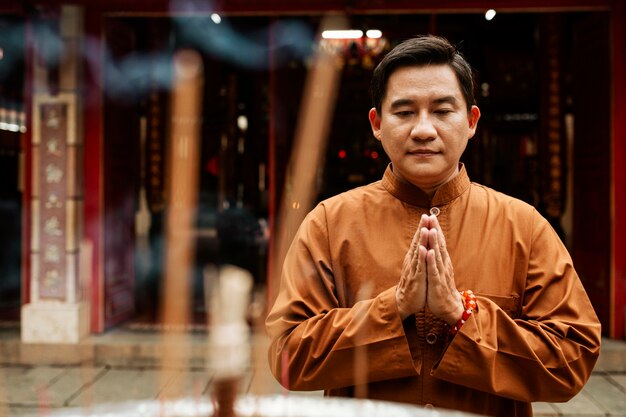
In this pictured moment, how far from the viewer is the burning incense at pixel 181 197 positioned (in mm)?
7141

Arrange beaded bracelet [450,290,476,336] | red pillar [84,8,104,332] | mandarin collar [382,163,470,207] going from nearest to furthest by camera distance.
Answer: beaded bracelet [450,290,476,336]
mandarin collar [382,163,470,207]
red pillar [84,8,104,332]

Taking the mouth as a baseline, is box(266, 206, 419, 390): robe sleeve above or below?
below

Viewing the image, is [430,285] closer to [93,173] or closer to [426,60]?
[426,60]

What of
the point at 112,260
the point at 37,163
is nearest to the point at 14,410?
the point at 112,260

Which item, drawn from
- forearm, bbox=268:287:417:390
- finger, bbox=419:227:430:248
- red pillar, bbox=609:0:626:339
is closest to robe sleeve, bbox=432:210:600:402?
forearm, bbox=268:287:417:390

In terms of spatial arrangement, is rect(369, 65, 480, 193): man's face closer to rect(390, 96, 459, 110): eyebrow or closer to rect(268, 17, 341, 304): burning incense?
rect(390, 96, 459, 110): eyebrow

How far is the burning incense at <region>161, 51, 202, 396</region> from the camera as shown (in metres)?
7.14

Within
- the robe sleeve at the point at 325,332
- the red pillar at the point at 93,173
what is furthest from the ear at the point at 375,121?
the red pillar at the point at 93,173

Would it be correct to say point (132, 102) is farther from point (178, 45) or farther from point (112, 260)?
point (112, 260)

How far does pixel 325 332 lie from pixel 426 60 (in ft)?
2.86

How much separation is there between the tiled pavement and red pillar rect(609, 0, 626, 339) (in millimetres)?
366

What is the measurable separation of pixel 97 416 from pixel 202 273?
8962 millimetres

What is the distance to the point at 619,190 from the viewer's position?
6.07 metres

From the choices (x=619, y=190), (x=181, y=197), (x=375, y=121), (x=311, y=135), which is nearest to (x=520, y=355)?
(x=375, y=121)
